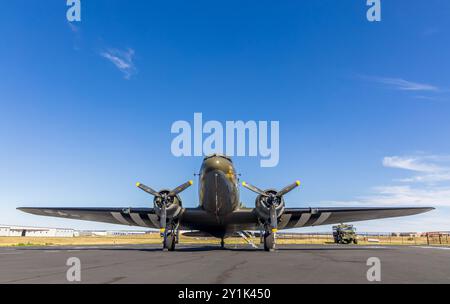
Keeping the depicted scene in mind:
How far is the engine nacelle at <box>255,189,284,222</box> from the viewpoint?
2556cm

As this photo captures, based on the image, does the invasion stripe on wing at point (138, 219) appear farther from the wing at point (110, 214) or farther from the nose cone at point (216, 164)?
the nose cone at point (216, 164)

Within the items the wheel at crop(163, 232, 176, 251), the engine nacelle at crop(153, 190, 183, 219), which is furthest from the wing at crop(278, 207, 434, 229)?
the wheel at crop(163, 232, 176, 251)

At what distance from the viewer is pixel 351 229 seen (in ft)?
190

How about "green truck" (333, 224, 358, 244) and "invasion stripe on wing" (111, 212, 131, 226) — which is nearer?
"invasion stripe on wing" (111, 212, 131, 226)

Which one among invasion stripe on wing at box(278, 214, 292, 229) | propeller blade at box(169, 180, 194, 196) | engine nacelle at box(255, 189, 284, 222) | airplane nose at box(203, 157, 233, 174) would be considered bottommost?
invasion stripe on wing at box(278, 214, 292, 229)

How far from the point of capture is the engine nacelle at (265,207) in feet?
83.9

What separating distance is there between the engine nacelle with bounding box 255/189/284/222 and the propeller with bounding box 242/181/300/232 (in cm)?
9

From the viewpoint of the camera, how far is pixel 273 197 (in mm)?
25578

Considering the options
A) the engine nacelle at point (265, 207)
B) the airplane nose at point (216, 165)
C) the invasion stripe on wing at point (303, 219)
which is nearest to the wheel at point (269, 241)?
the engine nacelle at point (265, 207)

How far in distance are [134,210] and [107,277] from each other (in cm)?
2022

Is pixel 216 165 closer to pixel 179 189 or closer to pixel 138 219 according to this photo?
pixel 179 189

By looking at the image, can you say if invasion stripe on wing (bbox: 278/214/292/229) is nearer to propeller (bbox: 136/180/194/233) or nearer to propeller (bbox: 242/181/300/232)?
propeller (bbox: 242/181/300/232)
